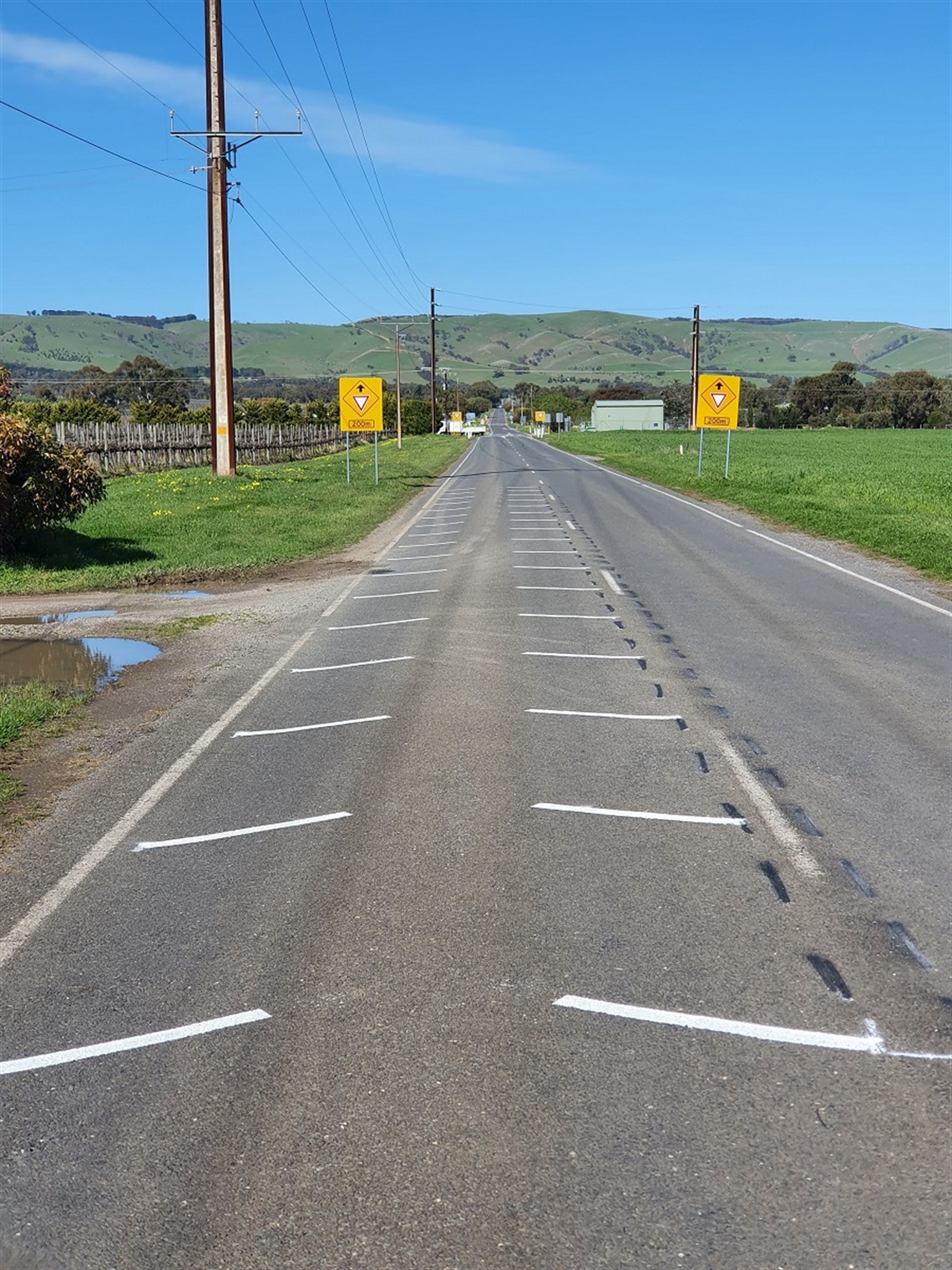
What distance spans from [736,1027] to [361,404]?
32.0m

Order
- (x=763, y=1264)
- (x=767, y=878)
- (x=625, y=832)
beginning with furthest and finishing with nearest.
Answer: (x=625, y=832) < (x=767, y=878) < (x=763, y=1264)

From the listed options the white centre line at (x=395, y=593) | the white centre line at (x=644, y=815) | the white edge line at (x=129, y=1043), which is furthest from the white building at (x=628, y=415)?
the white edge line at (x=129, y=1043)

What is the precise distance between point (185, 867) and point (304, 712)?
145 inches

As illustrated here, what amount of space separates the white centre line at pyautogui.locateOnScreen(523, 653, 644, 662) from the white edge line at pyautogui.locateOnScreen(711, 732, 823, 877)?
10.2 feet

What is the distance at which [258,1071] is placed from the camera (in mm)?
4676

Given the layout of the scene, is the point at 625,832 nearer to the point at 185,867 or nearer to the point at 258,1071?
the point at 185,867

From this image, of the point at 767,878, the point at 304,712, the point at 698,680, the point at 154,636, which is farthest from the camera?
the point at 154,636

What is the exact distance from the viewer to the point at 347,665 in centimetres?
1255

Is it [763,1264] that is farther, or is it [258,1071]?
[258,1071]

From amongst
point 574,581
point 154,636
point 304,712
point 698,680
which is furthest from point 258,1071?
point 574,581

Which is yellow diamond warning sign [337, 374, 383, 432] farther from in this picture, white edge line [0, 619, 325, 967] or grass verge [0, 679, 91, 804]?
white edge line [0, 619, 325, 967]

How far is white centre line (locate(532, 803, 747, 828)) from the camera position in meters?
7.52

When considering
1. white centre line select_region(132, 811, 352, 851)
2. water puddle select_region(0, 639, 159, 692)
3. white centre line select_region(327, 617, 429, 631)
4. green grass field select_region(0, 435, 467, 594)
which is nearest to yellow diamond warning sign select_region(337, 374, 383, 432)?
green grass field select_region(0, 435, 467, 594)

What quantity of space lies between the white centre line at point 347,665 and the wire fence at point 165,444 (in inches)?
970
